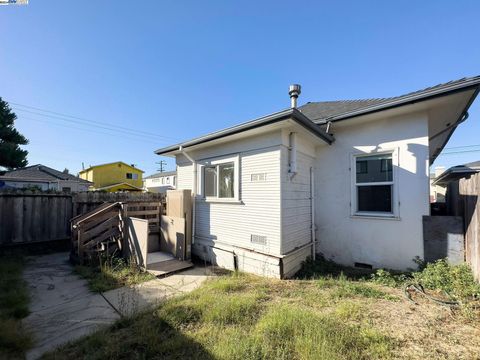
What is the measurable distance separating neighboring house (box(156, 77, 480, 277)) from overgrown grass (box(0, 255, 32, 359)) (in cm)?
354

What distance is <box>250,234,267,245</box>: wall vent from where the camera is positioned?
463cm

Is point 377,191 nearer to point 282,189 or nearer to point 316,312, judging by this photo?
point 282,189

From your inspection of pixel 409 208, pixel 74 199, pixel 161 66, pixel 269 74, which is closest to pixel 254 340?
pixel 409 208

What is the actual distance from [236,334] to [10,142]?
13765mm

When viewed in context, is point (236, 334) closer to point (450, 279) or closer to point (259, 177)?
point (259, 177)

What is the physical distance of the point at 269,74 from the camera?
916 centimetres

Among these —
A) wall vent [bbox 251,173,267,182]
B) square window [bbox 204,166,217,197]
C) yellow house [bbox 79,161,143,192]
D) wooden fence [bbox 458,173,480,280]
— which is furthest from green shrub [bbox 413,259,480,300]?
yellow house [bbox 79,161,143,192]

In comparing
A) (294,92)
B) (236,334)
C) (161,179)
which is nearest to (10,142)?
(294,92)

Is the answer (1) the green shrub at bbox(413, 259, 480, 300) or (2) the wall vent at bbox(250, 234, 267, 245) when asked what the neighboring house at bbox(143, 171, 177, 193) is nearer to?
(2) the wall vent at bbox(250, 234, 267, 245)

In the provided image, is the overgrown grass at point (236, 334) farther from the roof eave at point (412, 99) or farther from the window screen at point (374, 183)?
the roof eave at point (412, 99)

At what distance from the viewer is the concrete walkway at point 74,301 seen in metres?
2.66

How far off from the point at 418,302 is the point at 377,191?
2.36 m

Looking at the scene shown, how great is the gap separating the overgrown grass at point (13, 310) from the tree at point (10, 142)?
7.09 meters

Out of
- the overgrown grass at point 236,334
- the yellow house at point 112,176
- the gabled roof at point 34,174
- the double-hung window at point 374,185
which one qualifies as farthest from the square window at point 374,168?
the yellow house at point 112,176
